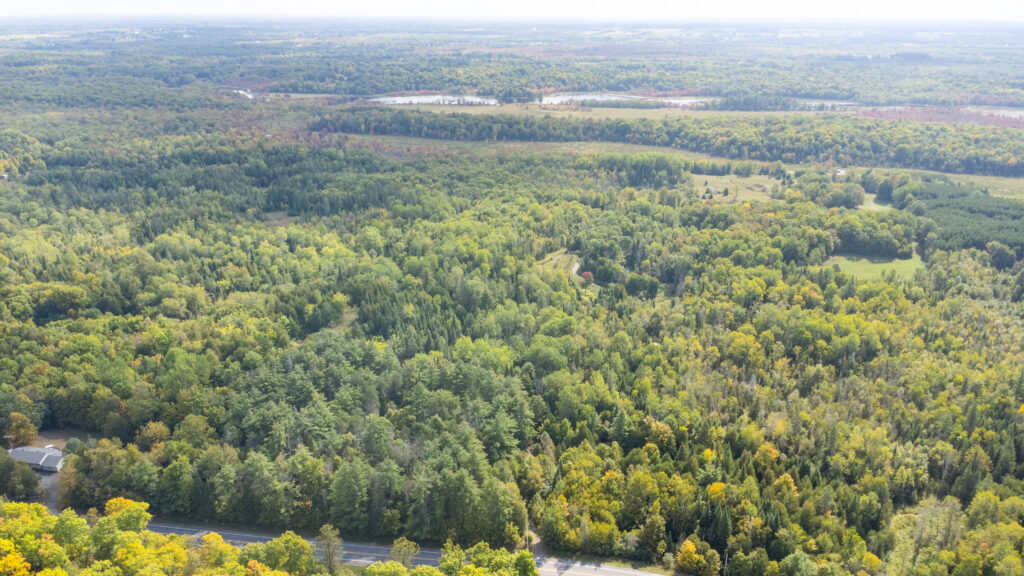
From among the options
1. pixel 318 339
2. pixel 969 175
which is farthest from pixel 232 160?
pixel 969 175

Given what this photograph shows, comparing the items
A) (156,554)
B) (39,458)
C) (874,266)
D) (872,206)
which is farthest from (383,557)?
(872,206)

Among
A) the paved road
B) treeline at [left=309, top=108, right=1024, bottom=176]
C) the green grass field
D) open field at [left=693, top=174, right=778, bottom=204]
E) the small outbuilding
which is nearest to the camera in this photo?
the paved road

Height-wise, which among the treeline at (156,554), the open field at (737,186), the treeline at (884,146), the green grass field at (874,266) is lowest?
the treeline at (156,554)

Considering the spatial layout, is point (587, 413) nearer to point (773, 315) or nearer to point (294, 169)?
point (773, 315)

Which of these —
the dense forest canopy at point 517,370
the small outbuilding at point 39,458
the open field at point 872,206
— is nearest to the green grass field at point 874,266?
the dense forest canopy at point 517,370

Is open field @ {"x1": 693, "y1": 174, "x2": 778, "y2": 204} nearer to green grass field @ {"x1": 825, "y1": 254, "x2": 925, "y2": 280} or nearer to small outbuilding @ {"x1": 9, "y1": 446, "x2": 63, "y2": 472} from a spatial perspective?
green grass field @ {"x1": 825, "y1": 254, "x2": 925, "y2": 280}

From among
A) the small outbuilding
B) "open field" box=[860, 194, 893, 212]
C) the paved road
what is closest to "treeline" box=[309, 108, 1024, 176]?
"open field" box=[860, 194, 893, 212]

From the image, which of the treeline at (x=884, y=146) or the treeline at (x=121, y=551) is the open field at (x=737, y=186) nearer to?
the treeline at (x=884, y=146)
